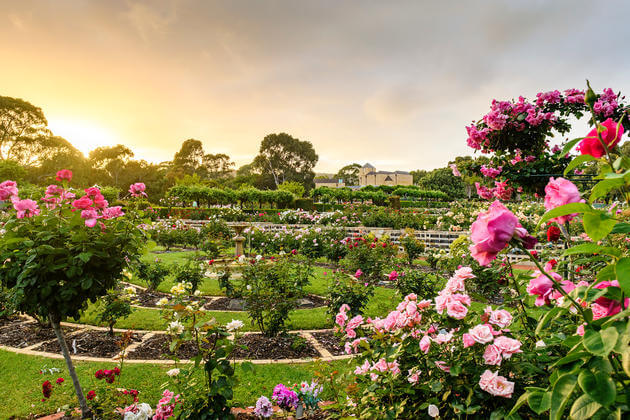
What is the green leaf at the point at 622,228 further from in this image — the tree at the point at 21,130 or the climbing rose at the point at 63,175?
the tree at the point at 21,130

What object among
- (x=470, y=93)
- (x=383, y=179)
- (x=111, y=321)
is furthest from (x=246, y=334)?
(x=383, y=179)

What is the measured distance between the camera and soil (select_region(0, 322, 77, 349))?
4.09 meters

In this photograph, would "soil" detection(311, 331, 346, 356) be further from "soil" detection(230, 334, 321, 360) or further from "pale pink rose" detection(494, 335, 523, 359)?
"pale pink rose" detection(494, 335, 523, 359)

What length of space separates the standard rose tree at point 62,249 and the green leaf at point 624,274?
2.58 metres

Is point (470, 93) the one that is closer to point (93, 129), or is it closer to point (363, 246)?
point (363, 246)

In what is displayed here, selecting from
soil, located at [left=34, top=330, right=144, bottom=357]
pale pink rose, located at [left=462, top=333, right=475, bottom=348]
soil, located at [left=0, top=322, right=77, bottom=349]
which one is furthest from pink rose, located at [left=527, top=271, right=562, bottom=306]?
soil, located at [left=0, top=322, right=77, bottom=349]

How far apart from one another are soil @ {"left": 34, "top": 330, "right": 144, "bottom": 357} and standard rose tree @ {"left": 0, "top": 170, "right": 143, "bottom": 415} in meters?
1.57

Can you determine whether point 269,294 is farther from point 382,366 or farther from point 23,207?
point 382,366

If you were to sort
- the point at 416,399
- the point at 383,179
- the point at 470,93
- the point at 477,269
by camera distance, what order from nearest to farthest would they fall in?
the point at 416,399 → the point at 477,269 → the point at 470,93 → the point at 383,179

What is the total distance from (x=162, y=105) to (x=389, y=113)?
6703 millimetres

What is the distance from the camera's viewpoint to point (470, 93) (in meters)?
7.29

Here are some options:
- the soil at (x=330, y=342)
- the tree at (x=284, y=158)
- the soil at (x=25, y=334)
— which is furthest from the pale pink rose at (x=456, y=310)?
the tree at (x=284, y=158)

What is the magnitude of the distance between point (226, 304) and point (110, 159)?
41.1 m

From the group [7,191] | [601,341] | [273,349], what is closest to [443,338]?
[601,341]
